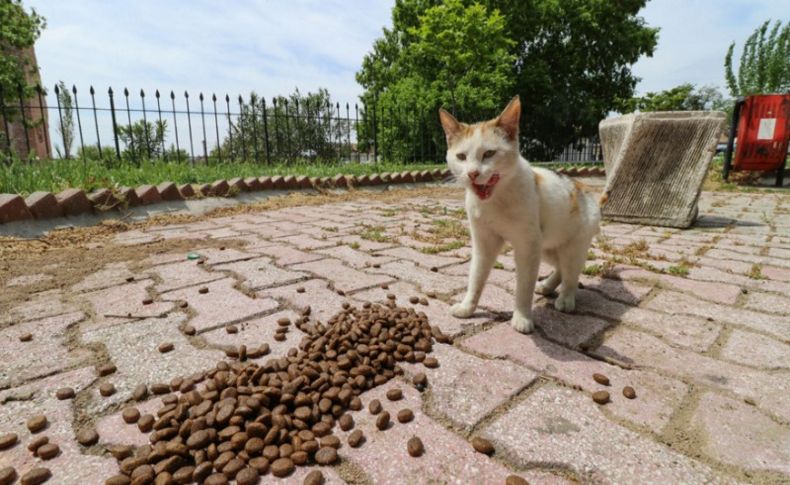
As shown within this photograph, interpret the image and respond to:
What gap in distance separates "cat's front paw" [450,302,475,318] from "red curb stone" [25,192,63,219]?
4.90 metres

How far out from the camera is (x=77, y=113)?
7.85 m

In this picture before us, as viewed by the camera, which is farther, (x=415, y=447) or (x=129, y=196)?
(x=129, y=196)

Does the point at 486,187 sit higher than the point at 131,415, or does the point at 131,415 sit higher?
the point at 486,187

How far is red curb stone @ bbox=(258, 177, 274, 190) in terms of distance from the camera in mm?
7305

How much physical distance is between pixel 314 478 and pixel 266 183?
669 centimetres

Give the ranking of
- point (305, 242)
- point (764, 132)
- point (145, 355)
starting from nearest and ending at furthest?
point (145, 355), point (305, 242), point (764, 132)

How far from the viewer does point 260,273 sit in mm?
3291

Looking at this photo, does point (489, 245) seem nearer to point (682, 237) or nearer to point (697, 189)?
point (682, 237)

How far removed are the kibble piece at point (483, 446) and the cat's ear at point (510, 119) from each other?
5.40 ft

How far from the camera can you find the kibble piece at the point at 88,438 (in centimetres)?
144

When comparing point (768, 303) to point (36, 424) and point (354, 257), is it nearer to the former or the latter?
point (354, 257)

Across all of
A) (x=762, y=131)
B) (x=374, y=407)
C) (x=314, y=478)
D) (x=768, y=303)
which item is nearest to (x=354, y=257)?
(x=374, y=407)

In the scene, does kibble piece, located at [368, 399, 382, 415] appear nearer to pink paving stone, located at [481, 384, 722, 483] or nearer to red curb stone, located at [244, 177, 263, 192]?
pink paving stone, located at [481, 384, 722, 483]

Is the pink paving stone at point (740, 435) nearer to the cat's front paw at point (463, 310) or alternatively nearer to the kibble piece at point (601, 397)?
the kibble piece at point (601, 397)
